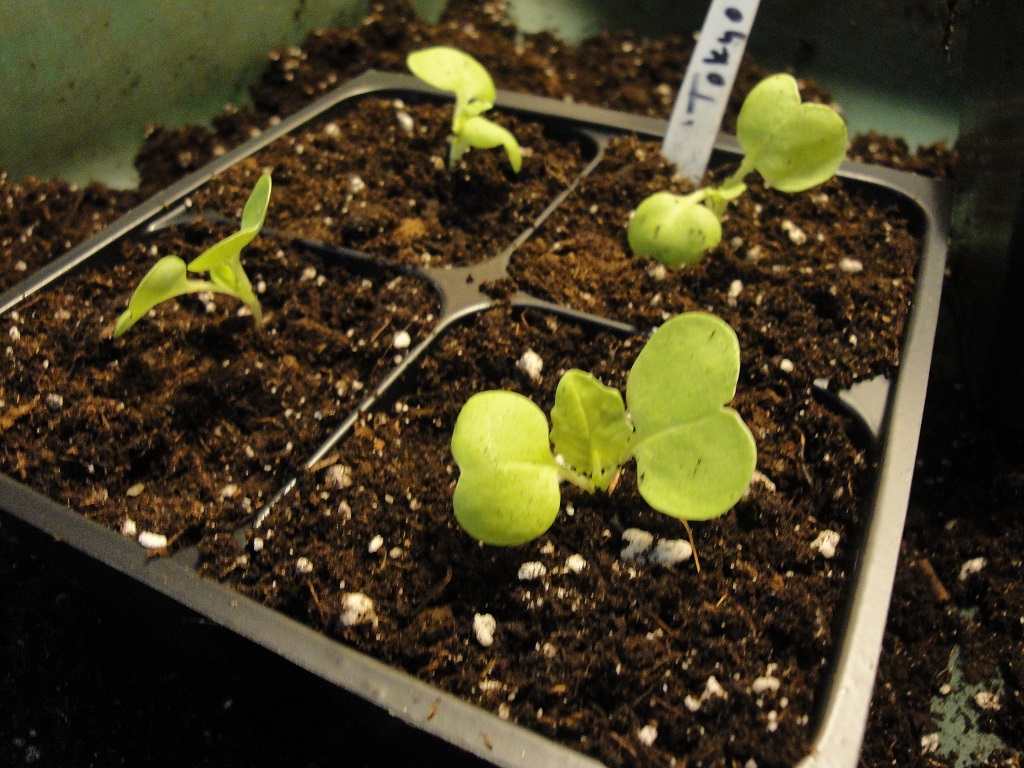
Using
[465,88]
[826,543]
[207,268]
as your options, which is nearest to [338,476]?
[207,268]

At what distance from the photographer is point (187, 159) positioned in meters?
1.23

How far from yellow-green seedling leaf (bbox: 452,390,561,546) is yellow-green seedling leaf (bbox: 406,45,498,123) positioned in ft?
1.77

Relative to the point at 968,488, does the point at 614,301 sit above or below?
above

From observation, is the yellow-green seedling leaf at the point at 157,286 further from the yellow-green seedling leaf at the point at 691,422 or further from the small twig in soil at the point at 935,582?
the small twig in soil at the point at 935,582

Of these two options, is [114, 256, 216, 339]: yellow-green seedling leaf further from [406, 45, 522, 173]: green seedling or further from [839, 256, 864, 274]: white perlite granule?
[839, 256, 864, 274]: white perlite granule

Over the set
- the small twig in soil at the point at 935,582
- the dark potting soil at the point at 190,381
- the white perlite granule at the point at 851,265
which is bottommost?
the small twig in soil at the point at 935,582

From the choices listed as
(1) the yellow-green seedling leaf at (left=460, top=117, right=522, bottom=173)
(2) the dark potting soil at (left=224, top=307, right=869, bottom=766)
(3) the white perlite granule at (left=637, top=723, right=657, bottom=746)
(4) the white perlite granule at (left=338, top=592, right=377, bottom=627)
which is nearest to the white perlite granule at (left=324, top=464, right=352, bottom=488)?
(2) the dark potting soil at (left=224, top=307, right=869, bottom=766)

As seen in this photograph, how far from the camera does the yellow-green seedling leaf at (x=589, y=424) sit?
62 centimetres

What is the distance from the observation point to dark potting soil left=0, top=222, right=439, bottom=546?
2.36 feet

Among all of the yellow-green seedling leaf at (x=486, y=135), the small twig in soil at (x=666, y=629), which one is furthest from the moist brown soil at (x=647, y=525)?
the yellow-green seedling leaf at (x=486, y=135)

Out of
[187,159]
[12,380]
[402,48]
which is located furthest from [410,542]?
[402,48]

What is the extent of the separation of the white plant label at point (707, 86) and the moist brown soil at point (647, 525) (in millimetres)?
57

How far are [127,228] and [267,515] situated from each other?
0.49 metres

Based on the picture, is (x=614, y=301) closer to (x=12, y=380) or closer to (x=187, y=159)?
(x=12, y=380)
